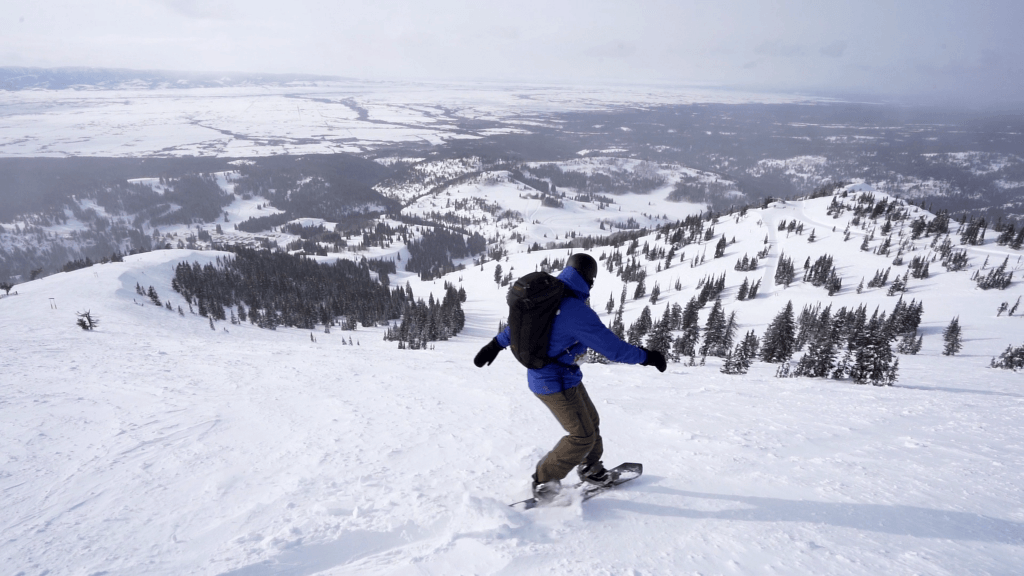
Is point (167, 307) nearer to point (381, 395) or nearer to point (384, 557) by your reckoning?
point (381, 395)

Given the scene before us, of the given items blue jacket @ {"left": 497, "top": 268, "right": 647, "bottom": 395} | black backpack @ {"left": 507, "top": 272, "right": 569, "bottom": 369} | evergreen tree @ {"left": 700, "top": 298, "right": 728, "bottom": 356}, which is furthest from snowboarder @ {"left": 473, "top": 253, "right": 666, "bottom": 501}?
evergreen tree @ {"left": 700, "top": 298, "right": 728, "bottom": 356}

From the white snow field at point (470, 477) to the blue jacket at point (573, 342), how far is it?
160 centimetres

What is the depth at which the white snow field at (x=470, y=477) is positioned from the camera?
13.4ft

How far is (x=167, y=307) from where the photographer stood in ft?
214

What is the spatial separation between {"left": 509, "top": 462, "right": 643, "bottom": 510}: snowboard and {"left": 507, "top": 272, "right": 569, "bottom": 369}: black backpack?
1.92 metres

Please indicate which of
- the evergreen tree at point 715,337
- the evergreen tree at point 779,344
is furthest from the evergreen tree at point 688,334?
the evergreen tree at point 779,344

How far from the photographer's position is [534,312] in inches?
167

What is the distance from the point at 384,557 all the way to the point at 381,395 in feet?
20.5

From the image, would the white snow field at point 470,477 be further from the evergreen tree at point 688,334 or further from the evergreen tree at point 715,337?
the evergreen tree at point 715,337

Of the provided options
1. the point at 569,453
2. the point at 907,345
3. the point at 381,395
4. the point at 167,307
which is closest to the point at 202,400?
the point at 381,395

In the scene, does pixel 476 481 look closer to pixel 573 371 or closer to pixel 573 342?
pixel 573 371

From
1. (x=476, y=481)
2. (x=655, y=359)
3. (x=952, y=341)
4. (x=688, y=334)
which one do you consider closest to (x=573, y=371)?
(x=655, y=359)

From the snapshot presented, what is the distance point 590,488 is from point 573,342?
2212mm

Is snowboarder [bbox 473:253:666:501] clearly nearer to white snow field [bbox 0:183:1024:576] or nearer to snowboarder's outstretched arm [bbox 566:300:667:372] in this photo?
snowboarder's outstretched arm [bbox 566:300:667:372]
